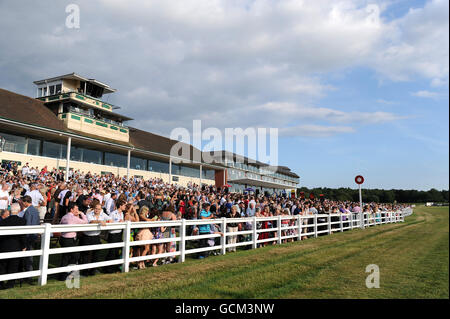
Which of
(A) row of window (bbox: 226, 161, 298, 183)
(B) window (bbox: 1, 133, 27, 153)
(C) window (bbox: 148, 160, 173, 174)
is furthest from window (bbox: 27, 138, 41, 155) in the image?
(A) row of window (bbox: 226, 161, 298, 183)

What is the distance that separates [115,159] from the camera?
34500 millimetres

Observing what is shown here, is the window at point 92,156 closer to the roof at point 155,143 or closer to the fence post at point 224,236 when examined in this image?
the roof at point 155,143

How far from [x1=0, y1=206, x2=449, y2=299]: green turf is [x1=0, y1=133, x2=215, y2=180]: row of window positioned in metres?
22.9

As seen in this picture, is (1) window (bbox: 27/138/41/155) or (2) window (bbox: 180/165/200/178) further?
(2) window (bbox: 180/165/200/178)

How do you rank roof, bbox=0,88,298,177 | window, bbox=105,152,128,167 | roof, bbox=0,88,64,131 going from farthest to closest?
window, bbox=105,152,128,167 < roof, bbox=0,88,298,177 < roof, bbox=0,88,64,131

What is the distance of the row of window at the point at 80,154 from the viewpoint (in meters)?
25.9

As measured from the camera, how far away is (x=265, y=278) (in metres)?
6.95

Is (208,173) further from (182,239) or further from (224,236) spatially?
(182,239)

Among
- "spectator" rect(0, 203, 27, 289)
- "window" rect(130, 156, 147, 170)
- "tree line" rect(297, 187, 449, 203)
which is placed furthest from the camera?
"tree line" rect(297, 187, 449, 203)

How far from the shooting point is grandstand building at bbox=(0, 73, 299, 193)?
2608 centimetres

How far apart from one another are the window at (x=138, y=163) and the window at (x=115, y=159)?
0.88 metres

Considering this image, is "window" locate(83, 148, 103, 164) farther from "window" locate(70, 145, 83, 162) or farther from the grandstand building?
"window" locate(70, 145, 83, 162)
